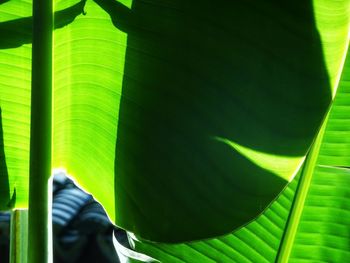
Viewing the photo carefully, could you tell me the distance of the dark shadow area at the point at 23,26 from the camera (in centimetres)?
55

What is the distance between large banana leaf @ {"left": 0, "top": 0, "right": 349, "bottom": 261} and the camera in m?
0.45

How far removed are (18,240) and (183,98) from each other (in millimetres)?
234

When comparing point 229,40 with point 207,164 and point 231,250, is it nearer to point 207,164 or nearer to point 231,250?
point 207,164

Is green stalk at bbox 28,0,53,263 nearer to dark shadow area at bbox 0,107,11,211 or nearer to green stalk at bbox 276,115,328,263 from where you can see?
dark shadow area at bbox 0,107,11,211

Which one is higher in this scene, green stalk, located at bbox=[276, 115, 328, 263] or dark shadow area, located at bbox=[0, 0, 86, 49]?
dark shadow area, located at bbox=[0, 0, 86, 49]

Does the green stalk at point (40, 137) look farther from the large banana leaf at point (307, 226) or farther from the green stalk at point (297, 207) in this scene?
the green stalk at point (297, 207)

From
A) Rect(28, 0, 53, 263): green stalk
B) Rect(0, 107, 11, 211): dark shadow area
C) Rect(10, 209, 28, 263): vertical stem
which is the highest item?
Rect(28, 0, 53, 263): green stalk

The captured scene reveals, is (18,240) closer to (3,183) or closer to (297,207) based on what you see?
(3,183)

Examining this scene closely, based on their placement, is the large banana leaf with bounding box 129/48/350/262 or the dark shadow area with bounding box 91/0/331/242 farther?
the large banana leaf with bounding box 129/48/350/262

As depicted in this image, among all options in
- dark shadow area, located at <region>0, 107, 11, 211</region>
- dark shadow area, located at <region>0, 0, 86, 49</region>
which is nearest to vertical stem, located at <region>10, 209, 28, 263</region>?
dark shadow area, located at <region>0, 107, 11, 211</region>

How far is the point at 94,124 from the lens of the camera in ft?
1.91

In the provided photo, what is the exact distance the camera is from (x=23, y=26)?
1.88ft

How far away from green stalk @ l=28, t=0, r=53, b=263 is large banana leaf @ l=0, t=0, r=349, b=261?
0.04m

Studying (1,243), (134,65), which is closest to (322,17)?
(134,65)
